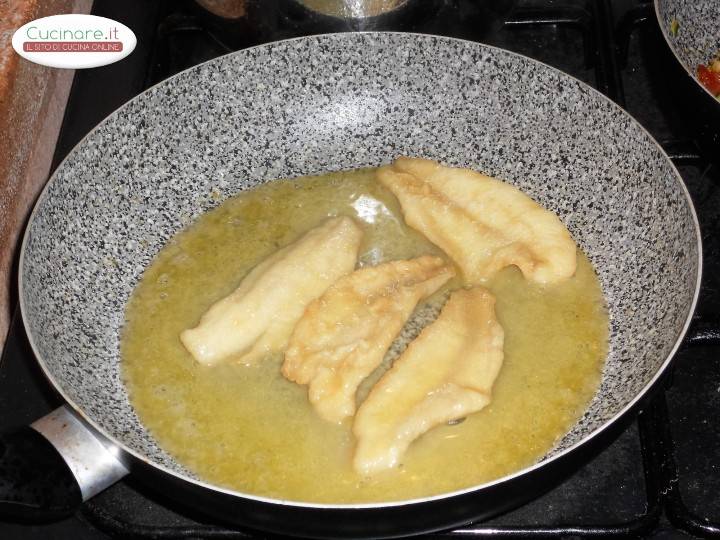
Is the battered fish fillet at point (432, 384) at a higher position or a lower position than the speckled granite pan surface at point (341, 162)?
lower

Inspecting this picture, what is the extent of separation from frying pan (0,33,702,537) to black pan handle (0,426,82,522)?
1.2 inches

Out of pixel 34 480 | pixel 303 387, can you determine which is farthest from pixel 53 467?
pixel 303 387

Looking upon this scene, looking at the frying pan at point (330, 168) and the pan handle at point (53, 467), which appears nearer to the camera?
the pan handle at point (53, 467)

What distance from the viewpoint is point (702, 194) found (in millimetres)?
1529

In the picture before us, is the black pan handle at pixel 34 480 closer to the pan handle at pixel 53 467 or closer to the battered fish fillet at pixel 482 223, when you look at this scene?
the pan handle at pixel 53 467

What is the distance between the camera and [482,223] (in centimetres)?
138

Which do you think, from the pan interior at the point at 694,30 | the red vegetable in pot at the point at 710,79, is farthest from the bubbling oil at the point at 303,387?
the pan interior at the point at 694,30

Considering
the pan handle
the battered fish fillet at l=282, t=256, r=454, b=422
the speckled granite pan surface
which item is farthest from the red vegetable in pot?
the pan handle

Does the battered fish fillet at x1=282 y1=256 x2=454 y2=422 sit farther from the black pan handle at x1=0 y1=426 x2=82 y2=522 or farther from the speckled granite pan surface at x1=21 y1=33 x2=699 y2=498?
the black pan handle at x1=0 y1=426 x2=82 y2=522

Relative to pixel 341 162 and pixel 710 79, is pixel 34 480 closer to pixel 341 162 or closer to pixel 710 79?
pixel 341 162

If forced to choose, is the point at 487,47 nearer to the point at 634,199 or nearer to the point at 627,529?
the point at 634,199

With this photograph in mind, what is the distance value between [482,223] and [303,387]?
1.39 ft

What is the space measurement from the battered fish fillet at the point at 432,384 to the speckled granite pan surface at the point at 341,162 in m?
0.17

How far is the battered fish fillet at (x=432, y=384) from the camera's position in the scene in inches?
43.3
